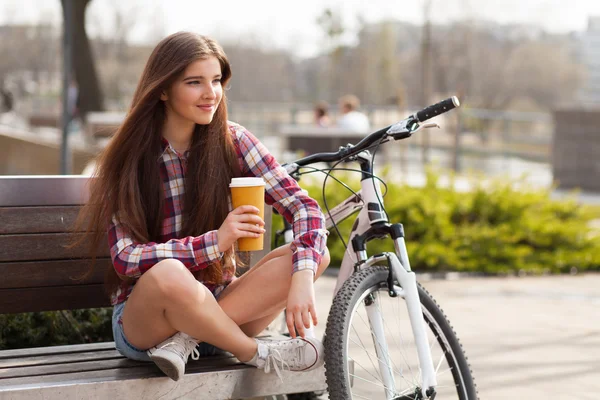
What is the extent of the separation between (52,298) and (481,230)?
497cm

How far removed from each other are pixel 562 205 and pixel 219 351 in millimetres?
5856

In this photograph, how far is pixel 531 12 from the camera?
79.3 feet

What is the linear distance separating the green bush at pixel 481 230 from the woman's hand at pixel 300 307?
14.8ft

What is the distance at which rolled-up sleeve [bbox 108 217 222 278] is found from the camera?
9.12 ft

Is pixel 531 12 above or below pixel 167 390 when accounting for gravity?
above

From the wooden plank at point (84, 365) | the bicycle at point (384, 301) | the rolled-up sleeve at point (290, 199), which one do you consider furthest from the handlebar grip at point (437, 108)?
the wooden plank at point (84, 365)

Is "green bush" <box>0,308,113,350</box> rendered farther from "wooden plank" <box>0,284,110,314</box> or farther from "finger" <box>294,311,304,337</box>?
"finger" <box>294,311,304,337</box>

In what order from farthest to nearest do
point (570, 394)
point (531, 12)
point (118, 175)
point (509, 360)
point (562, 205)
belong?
point (531, 12) → point (562, 205) → point (509, 360) → point (570, 394) → point (118, 175)

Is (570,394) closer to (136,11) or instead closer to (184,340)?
(184,340)

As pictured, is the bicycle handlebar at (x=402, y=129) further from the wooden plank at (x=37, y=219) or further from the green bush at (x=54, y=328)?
the green bush at (x=54, y=328)

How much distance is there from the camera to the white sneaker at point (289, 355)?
9.39 feet

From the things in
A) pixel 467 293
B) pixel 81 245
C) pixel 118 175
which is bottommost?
pixel 467 293

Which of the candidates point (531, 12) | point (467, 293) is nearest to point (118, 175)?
point (467, 293)

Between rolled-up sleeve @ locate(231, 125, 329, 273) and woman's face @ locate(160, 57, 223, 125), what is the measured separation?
197 mm
